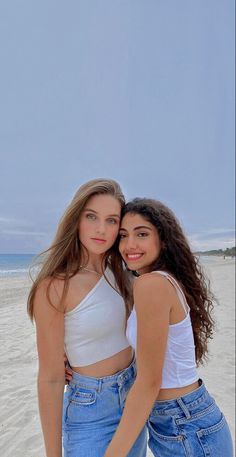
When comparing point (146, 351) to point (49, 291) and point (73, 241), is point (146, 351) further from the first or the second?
point (73, 241)

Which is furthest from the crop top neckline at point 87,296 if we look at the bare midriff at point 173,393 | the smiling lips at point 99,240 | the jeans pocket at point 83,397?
the bare midriff at point 173,393

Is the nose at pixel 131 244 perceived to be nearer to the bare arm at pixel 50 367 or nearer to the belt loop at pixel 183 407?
the bare arm at pixel 50 367

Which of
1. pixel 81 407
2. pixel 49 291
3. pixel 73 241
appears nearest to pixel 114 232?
pixel 73 241

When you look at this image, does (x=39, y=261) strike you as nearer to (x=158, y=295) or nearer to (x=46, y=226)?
(x=158, y=295)

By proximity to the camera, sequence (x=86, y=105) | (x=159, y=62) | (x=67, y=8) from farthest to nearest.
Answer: (x=159, y=62) → (x=86, y=105) → (x=67, y=8)

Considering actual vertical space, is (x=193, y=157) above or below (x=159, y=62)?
below

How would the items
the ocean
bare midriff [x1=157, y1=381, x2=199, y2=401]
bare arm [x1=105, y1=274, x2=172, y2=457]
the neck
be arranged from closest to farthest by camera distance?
bare arm [x1=105, y1=274, x2=172, y2=457] → bare midriff [x1=157, y1=381, x2=199, y2=401] → the neck → the ocean

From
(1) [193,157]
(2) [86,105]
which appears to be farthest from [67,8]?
(1) [193,157]

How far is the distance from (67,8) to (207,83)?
3.44 m

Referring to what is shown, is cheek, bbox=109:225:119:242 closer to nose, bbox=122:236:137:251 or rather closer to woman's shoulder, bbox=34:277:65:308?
nose, bbox=122:236:137:251

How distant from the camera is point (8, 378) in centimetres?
188

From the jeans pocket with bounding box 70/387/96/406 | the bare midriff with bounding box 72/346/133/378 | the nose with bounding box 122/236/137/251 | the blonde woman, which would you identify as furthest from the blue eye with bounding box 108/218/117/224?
the jeans pocket with bounding box 70/387/96/406

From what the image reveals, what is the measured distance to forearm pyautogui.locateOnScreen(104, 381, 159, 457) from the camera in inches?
38.1

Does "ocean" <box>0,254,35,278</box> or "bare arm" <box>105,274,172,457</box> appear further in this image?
"ocean" <box>0,254,35,278</box>
